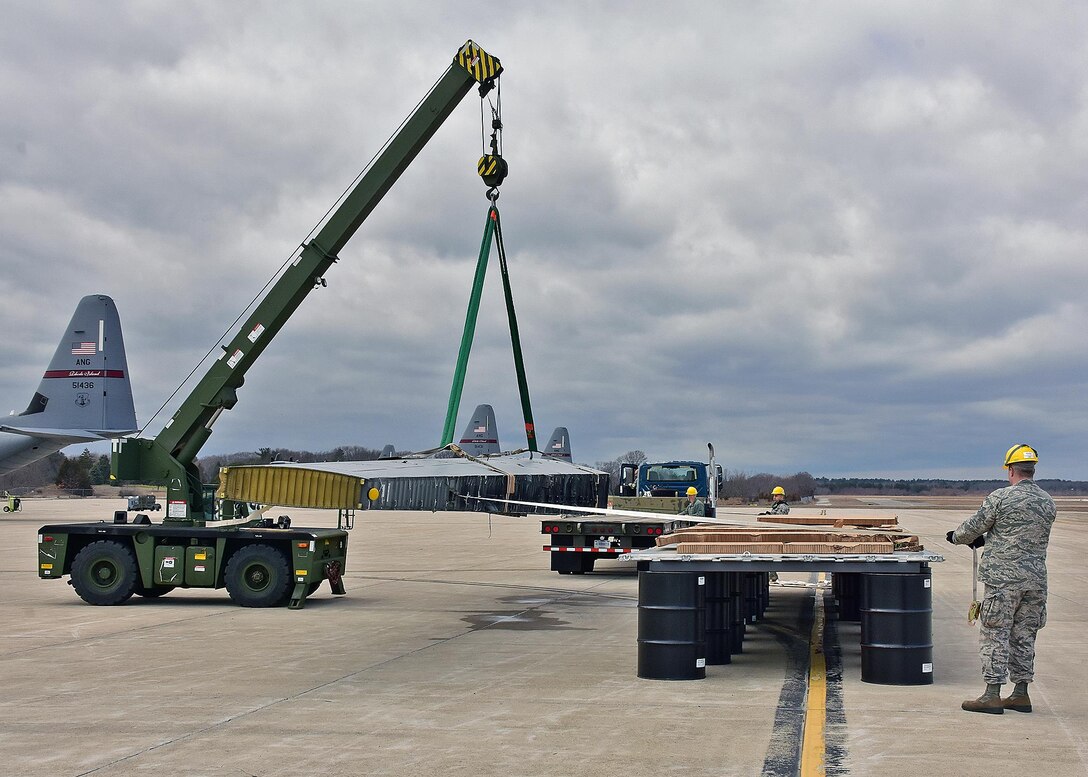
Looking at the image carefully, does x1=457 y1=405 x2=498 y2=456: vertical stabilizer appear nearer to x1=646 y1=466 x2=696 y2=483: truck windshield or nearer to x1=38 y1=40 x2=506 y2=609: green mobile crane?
x1=646 y1=466 x2=696 y2=483: truck windshield

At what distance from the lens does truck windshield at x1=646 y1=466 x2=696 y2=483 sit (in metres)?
27.0

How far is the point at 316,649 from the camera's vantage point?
1270cm

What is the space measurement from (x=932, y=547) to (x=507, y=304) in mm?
24290

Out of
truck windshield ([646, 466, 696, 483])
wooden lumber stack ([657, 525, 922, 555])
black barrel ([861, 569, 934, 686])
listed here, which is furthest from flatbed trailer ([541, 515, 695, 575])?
black barrel ([861, 569, 934, 686])

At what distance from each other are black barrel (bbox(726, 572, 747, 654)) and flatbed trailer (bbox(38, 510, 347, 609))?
7760 millimetres

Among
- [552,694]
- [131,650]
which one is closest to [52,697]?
[131,650]

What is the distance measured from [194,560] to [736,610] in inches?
398

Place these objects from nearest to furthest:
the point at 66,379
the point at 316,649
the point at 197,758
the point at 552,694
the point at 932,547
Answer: the point at 197,758 → the point at 552,694 → the point at 316,649 → the point at 932,547 → the point at 66,379

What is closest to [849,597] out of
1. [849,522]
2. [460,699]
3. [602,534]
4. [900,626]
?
[849,522]

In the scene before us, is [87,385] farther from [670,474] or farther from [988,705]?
[988,705]

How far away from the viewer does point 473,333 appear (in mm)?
14945

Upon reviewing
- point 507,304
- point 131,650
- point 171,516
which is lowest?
point 131,650

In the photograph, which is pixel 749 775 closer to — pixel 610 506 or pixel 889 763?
pixel 889 763

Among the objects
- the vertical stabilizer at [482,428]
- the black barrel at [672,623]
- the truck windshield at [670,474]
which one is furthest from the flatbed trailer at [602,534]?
the vertical stabilizer at [482,428]
